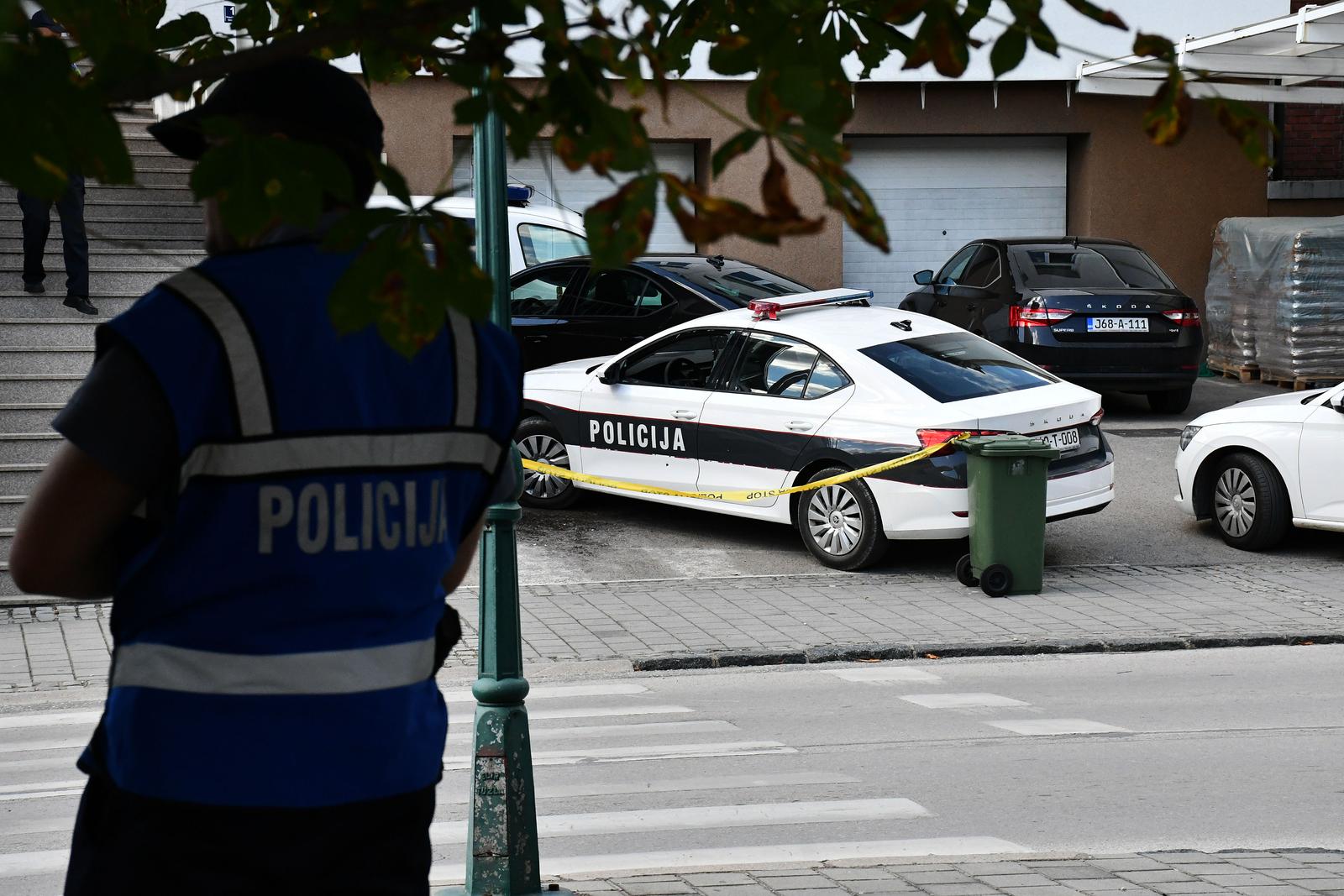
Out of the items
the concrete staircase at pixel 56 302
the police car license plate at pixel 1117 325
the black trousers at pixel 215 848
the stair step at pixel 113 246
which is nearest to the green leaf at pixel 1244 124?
the black trousers at pixel 215 848

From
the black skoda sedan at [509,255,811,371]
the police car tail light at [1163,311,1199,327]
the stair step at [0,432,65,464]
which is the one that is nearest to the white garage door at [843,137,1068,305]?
the police car tail light at [1163,311,1199,327]

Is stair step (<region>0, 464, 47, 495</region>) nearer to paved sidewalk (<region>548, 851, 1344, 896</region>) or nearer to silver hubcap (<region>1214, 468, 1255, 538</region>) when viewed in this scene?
paved sidewalk (<region>548, 851, 1344, 896</region>)

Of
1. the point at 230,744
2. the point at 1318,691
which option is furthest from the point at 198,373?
the point at 1318,691

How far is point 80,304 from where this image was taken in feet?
41.5

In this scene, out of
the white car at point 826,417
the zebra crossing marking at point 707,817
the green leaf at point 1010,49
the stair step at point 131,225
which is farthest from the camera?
the stair step at point 131,225

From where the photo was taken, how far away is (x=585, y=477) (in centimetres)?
1209

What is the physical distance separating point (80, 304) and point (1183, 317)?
10037mm

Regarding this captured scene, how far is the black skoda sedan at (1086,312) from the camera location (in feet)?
52.2

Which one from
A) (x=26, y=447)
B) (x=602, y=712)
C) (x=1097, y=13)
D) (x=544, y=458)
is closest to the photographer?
(x=1097, y=13)

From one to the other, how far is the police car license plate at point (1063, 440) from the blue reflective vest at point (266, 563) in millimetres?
8886

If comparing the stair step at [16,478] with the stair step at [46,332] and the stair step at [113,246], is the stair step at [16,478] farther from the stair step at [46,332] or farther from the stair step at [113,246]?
the stair step at [113,246]

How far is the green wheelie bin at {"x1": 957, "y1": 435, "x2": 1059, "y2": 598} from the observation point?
32.8 feet

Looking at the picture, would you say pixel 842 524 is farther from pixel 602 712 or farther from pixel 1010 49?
pixel 1010 49

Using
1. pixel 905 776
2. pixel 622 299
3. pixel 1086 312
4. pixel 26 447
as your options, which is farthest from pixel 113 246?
pixel 905 776
